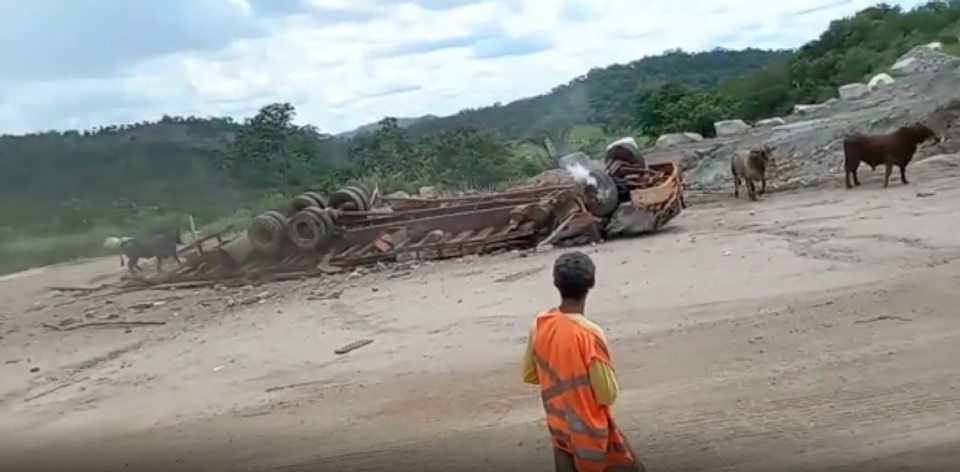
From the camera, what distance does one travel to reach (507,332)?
8.02 m

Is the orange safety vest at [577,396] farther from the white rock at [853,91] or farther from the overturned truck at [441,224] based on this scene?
the white rock at [853,91]

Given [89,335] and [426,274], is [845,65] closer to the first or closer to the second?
[426,274]

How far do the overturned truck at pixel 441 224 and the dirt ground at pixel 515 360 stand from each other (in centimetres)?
48

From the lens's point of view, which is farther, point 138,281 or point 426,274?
point 138,281

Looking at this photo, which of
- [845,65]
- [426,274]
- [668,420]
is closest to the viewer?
[668,420]

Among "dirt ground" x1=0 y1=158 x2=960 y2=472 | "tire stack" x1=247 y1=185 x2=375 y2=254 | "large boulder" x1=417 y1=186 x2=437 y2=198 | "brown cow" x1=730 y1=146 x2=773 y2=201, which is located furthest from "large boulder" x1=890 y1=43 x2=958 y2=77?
"tire stack" x1=247 y1=185 x2=375 y2=254

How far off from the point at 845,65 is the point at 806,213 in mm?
15157

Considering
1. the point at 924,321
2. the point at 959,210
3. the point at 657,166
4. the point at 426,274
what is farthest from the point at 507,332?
the point at 657,166

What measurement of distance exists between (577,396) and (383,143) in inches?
549

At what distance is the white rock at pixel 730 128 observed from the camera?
822 inches

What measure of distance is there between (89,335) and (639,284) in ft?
15.3

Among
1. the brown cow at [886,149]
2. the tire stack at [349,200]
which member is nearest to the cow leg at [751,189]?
the brown cow at [886,149]

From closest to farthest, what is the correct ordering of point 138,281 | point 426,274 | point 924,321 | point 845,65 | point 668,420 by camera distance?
1. point 668,420
2. point 924,321
3. point 426,274
4. point 138,281
5. point 845,65

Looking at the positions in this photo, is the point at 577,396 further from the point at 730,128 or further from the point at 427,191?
the point at 730,128
